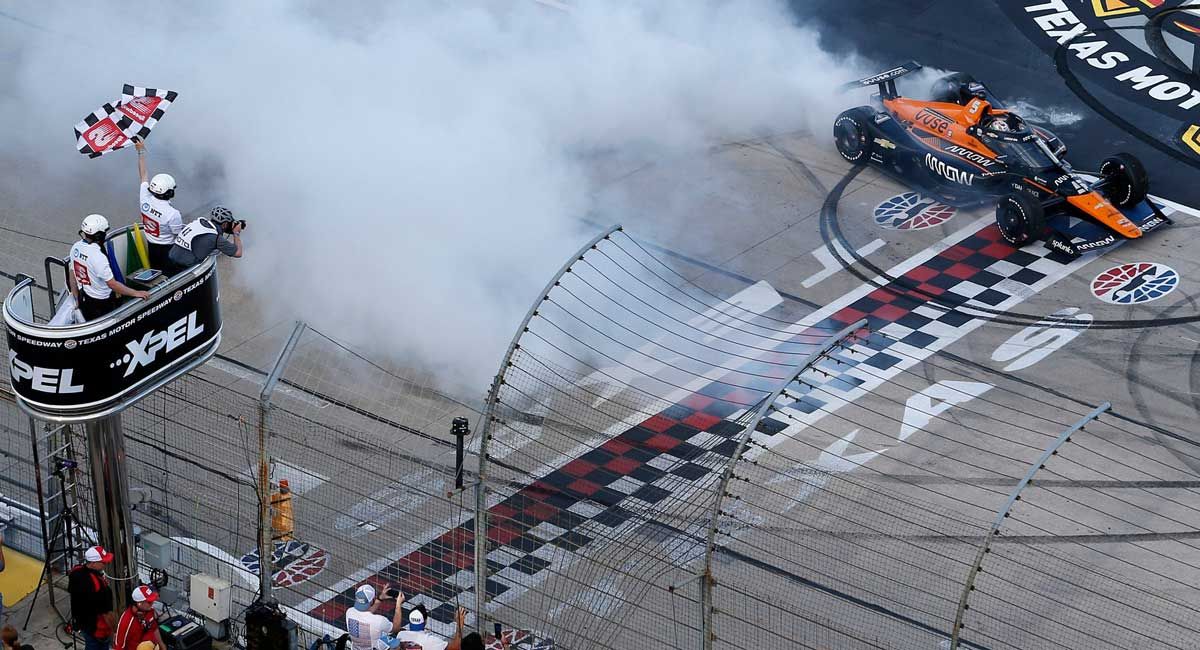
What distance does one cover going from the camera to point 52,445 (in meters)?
9.28

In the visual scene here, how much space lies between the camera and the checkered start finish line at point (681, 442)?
33.5ft

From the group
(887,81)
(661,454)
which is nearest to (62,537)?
(661,454)

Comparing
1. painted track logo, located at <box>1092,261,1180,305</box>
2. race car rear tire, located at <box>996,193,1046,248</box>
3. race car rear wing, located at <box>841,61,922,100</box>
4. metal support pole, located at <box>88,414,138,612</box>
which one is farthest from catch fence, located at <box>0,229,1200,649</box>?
race car rear wing, located at <box>841,61,922,100</box>

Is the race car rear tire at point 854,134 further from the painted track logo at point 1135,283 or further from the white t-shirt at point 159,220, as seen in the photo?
the white t-shirt at point 159,220

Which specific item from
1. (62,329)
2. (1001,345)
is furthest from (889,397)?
(62,329)

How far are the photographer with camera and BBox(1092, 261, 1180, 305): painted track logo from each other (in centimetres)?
780

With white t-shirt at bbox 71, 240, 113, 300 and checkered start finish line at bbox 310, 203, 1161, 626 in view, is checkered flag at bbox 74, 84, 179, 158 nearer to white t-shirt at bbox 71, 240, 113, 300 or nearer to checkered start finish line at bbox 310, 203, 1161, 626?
white t-shirt at bbox 71, 240, 113, 300

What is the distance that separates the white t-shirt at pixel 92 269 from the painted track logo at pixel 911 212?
8.47 meters

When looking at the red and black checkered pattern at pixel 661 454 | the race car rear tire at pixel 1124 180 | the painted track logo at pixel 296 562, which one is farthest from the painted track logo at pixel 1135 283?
the painted track logo at pixel 296 562

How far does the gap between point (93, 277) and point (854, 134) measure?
9305mm

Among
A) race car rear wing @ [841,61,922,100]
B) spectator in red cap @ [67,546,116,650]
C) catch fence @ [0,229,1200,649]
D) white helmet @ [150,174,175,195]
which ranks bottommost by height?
catch fence @ [0,229,1200,649]

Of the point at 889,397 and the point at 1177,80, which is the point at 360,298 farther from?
the point at 1177,80

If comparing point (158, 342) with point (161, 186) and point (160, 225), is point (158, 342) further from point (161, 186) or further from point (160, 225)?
point (161, 186)

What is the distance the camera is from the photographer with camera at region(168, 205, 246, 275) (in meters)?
8.61
